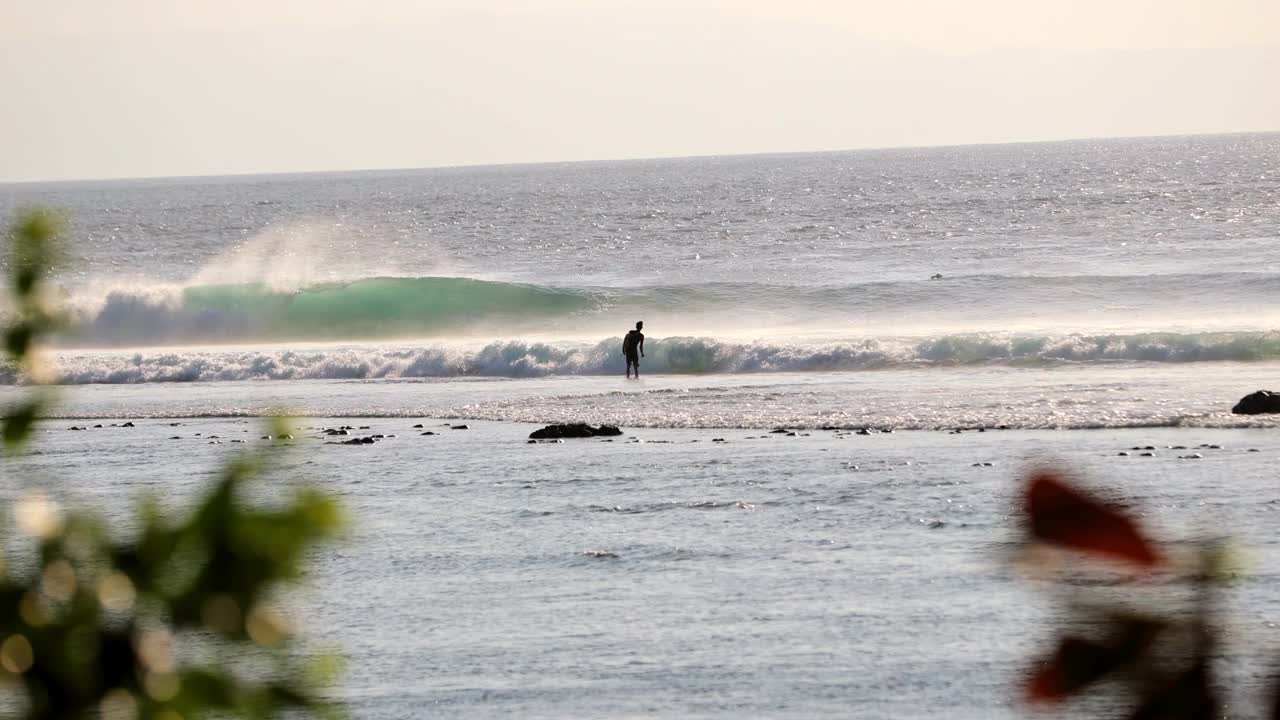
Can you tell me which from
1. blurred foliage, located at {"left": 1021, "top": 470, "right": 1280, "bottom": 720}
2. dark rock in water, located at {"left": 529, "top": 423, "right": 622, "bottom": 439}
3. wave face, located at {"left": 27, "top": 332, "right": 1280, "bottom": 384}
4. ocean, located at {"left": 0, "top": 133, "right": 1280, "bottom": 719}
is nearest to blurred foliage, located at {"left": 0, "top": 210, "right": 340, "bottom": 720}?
ocean, located at {"left": 0, "top": 133, "right": 1280, "bottom": 719}

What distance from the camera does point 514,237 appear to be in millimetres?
77188

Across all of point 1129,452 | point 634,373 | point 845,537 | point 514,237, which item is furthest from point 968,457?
point 514,237

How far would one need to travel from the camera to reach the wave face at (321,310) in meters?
43.3

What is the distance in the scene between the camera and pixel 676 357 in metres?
33.3

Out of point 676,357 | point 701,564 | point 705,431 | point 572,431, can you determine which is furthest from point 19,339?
point 676,357

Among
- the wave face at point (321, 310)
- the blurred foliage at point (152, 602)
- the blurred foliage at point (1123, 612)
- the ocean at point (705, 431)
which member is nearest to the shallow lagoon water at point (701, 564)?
the ocean at point (705, 431)

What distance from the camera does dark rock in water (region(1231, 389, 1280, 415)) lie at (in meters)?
19.2

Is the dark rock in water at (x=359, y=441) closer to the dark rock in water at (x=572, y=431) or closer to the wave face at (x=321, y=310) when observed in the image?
the dark rock in water at (x=572, y=431)

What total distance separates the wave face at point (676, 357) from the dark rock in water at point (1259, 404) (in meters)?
9.79

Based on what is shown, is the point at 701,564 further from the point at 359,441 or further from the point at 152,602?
the point at 152,602

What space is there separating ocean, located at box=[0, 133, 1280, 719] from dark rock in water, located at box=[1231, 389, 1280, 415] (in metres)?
0.36

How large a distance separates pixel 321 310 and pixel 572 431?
26679 millimetres

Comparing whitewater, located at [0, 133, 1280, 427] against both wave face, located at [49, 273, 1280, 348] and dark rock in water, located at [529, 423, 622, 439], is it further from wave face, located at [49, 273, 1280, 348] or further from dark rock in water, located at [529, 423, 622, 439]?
dark rock in water, located at [529, 423, 622, 439]

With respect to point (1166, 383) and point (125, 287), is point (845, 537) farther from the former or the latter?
point (125, 287)
